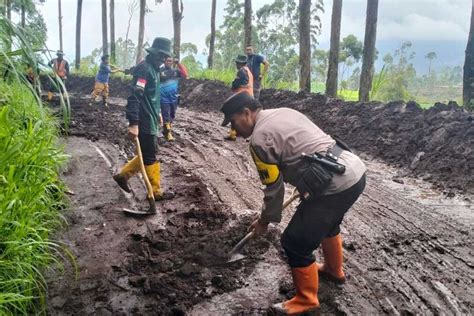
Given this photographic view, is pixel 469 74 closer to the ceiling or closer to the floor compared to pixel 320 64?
closer to the floor

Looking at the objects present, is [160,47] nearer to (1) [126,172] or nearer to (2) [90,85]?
(1) [126,172]

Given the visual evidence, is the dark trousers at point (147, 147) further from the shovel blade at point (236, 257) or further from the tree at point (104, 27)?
the tree at point (104, 27)

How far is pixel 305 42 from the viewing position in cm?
Result: 1402

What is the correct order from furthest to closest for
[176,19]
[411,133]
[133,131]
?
[176,19] < [411,133] < [133,131]

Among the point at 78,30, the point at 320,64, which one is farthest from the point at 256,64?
the point at 320,64

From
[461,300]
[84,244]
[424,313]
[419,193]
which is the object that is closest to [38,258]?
[84,244]

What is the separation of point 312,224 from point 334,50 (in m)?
11.5

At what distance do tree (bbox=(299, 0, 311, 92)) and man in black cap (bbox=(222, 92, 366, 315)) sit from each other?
11.3m

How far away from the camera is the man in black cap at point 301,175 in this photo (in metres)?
3.04

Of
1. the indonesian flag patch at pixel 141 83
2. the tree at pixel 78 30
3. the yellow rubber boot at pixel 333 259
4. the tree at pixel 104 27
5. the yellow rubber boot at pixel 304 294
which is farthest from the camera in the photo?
the tree at pixel 78 30

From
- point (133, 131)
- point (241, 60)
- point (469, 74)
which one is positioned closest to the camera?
point (133, 131)

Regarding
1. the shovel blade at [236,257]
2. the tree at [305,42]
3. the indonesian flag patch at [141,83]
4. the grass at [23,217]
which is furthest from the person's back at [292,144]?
the tree at [305,42]

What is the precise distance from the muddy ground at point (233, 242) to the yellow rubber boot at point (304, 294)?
0.61 feet

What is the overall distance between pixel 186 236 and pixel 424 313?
232cm
